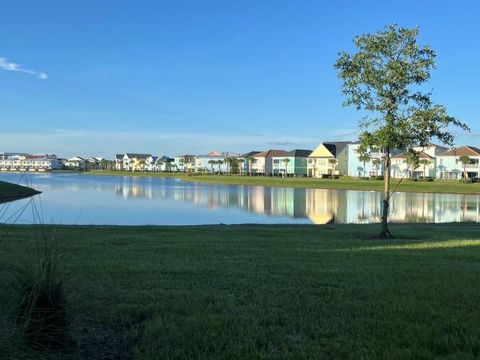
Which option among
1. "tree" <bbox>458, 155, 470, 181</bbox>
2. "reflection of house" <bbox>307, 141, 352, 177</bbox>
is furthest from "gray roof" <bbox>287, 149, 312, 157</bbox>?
"tree" <bbox>458, 155, 470, 181</bbox>

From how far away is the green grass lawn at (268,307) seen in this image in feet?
15.5

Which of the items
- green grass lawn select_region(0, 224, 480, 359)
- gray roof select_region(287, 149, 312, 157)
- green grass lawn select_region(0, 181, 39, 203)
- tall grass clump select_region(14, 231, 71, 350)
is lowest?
green grass lawn select_region(0, 181, 39, 203)

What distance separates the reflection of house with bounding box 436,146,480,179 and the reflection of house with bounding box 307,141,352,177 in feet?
89.5

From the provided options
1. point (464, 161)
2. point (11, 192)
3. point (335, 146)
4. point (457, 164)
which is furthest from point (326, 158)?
point (11, 192)

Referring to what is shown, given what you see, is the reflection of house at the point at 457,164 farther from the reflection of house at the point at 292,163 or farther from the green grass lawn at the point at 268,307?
the green grass lawn at the point at 268,307

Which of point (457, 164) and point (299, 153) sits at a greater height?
point (299, 153)

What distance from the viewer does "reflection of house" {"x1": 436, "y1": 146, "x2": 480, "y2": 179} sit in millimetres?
119812

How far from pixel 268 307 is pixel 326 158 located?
147 metres

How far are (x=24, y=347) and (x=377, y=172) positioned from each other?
435 ft

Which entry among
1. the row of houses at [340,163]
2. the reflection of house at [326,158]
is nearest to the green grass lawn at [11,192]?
the row of houses at [340,163]

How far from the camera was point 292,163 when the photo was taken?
166250mm

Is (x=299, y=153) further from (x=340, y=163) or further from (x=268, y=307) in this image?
(x=268, y=307)

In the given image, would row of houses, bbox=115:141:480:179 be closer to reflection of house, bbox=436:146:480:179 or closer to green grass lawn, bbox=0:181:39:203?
reflection of house, bbox=436:146:480:179

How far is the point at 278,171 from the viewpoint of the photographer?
17262 centimetres
